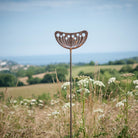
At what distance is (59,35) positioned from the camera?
1592 millimetres

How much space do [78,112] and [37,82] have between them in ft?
8.88

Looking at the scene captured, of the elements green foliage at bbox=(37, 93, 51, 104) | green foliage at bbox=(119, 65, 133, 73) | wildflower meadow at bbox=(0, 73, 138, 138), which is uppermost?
green foliage at bbox=(119, 65, 133, 73)

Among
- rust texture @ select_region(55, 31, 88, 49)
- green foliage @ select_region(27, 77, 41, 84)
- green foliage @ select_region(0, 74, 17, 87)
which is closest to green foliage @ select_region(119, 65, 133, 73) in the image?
green foliage @ select_region(27, 77, 41, 84)

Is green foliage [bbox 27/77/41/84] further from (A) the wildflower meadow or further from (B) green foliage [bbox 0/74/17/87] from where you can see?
(A) the wildflower meadow

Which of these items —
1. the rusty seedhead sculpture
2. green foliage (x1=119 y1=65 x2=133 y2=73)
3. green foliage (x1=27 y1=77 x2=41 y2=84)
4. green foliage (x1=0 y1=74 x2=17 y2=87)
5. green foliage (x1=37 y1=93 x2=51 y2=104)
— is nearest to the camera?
the rusty seedhead sculpture

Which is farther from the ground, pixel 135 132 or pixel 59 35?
pixel 59 35

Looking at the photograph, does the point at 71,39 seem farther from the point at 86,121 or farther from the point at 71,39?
the point at 86,121

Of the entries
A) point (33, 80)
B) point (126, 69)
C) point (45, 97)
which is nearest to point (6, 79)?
point (33, 80)

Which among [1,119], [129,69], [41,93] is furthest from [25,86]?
[129,69]

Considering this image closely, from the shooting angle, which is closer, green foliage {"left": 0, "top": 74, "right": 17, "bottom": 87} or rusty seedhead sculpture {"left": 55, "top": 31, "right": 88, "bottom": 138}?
rusty seedhead sculpture {"left": 55, "top": 31, "right": 88, "bottom": 138}

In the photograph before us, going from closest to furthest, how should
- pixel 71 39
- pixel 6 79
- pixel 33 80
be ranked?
pixel 71 39 < pixel 6 79 < pixel 33 80

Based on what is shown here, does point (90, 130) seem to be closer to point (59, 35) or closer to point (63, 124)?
point (63, 124)

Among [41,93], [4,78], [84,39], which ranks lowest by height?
[41,93]

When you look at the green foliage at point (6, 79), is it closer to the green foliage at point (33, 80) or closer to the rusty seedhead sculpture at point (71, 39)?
the green foliage at point (33, 80)
